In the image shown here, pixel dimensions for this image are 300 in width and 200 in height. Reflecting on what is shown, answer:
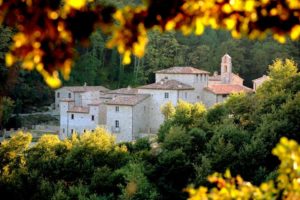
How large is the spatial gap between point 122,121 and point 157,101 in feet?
9.20

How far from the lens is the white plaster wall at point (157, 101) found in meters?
39.0

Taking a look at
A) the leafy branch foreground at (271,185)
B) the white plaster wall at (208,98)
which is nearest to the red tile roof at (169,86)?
the white plaster wall at (208,98)

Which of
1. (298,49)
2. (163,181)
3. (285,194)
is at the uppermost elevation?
(298,49)

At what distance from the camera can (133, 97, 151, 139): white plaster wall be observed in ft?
127

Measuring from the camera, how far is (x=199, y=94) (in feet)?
134

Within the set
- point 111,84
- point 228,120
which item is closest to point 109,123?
point 228,120

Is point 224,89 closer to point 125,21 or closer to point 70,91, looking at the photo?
point 70,91

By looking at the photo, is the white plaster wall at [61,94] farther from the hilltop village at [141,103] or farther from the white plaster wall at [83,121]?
the white plaster wall at [83,121]

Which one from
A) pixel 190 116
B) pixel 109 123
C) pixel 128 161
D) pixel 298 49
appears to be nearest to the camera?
pixel 128 161

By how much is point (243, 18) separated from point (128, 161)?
2294cm

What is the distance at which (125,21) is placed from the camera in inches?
125

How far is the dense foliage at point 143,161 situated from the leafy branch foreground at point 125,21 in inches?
712

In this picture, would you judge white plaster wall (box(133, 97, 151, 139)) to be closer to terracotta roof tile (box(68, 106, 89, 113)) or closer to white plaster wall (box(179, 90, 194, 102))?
white plaster wall (box(179, 90, 194, 102))

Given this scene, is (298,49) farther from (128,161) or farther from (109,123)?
(128,161)
